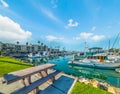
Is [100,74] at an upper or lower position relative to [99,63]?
lower

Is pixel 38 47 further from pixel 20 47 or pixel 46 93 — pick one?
pixel 46 93

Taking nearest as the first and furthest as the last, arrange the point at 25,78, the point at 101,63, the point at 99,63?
the point at 25,78
the point at 101,63
the point at 99,63

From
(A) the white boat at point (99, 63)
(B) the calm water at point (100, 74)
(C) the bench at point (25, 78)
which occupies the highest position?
(C) the bench at point (25, 78)

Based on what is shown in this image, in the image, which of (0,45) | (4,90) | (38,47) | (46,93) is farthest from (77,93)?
(38,47)

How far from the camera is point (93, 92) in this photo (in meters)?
9.73

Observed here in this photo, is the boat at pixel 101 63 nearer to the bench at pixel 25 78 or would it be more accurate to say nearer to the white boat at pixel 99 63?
the white boat at pixel 99 63

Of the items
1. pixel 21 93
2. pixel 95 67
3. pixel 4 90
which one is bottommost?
pixel 95 67

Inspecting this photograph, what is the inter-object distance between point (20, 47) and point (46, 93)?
120124 millimetres

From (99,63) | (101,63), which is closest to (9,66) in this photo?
(101,63)

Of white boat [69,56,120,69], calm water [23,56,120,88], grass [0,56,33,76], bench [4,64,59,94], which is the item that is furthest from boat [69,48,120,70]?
bench [4,64,59,94]

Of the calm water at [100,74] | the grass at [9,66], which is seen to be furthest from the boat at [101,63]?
the grass at [9,66]

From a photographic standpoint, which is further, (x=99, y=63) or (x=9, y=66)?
(x=99, y=63)

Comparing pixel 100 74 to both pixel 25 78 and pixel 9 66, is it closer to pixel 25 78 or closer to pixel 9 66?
pixel 9 66

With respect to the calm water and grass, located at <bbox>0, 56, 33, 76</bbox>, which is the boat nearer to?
the calm water
